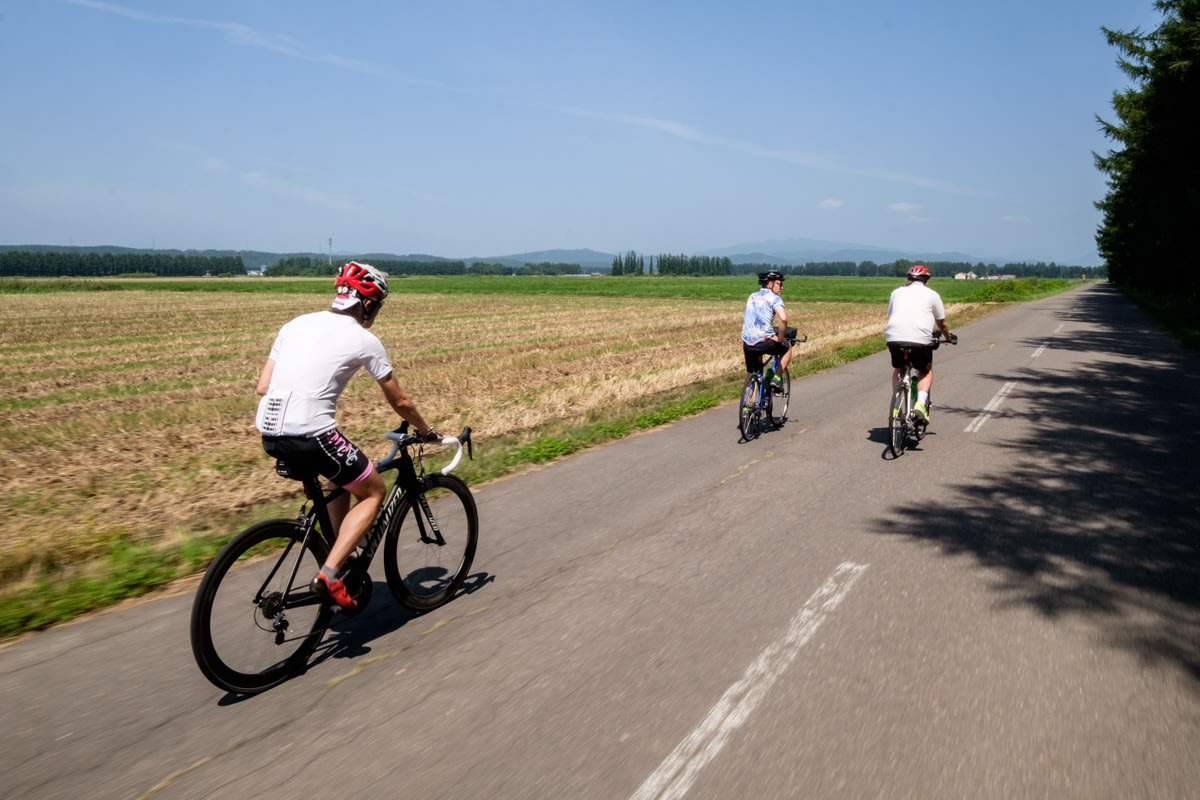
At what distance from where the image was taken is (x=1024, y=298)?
62.0m

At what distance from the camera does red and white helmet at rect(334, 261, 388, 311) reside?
397 cm

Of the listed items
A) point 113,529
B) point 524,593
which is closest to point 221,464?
point 113,529

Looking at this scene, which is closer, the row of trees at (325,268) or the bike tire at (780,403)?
the bike tire at (780,403)

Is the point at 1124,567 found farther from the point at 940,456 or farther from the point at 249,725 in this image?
the point at 249,725

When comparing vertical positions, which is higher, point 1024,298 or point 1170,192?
point 1170,192

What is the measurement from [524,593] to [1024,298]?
67.2m

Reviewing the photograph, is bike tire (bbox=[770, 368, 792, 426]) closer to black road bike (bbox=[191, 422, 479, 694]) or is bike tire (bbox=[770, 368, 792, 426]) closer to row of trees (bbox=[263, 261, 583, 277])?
black road bike (bbox=[191, 422, 479, 694])

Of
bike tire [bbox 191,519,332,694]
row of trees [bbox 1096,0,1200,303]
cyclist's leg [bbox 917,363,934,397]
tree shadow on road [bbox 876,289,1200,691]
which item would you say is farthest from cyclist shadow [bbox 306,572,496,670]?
row of trees [bbox 1096,0,1200,303]

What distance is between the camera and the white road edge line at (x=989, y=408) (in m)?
10.2

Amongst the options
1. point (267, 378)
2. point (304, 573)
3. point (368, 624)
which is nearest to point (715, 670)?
point (368, 624)

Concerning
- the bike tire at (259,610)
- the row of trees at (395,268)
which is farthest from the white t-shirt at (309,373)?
the row of trees at (395,268)

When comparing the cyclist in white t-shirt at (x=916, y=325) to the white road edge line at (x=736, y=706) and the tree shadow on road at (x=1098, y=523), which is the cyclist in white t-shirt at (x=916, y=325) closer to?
the tree shadow on road at (x=1098, y=523)

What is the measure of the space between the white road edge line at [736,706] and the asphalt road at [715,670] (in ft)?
0.04

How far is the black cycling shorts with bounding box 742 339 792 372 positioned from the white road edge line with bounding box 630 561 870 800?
5.28 metres
